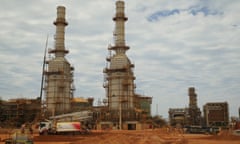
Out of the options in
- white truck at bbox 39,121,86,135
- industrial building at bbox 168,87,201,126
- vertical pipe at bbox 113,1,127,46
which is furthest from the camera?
industrial building at bbox 168,87,201,126

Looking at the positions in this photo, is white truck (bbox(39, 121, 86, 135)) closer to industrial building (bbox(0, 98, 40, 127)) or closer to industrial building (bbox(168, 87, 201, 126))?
industrial building (bbox(0, 98, 40, 127))

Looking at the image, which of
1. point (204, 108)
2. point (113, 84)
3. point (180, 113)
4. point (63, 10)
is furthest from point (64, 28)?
point (204, 108)

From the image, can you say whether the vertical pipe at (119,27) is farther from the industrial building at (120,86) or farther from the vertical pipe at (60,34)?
the vertical pipe at (60,34)

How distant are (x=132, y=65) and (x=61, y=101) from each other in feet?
72.5

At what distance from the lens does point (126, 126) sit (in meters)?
78.2

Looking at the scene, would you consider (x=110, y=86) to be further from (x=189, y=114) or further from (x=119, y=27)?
(x=189, y=114)

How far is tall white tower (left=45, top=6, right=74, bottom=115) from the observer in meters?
86.4

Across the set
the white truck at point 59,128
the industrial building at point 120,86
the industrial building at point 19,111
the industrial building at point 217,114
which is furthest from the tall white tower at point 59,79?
the industrial building at point 217,114

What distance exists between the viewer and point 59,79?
8688 centimetres

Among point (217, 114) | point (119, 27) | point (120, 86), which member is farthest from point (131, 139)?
point (217, 114)

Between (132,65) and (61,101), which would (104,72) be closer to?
(132,65)

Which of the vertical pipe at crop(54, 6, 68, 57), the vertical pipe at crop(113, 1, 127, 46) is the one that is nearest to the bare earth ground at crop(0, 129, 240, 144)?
the vertical pipe at crop(113, 1, 127, 46)

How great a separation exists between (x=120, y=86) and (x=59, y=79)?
17.6 meters

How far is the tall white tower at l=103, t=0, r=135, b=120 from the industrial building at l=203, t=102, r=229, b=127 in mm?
32213
